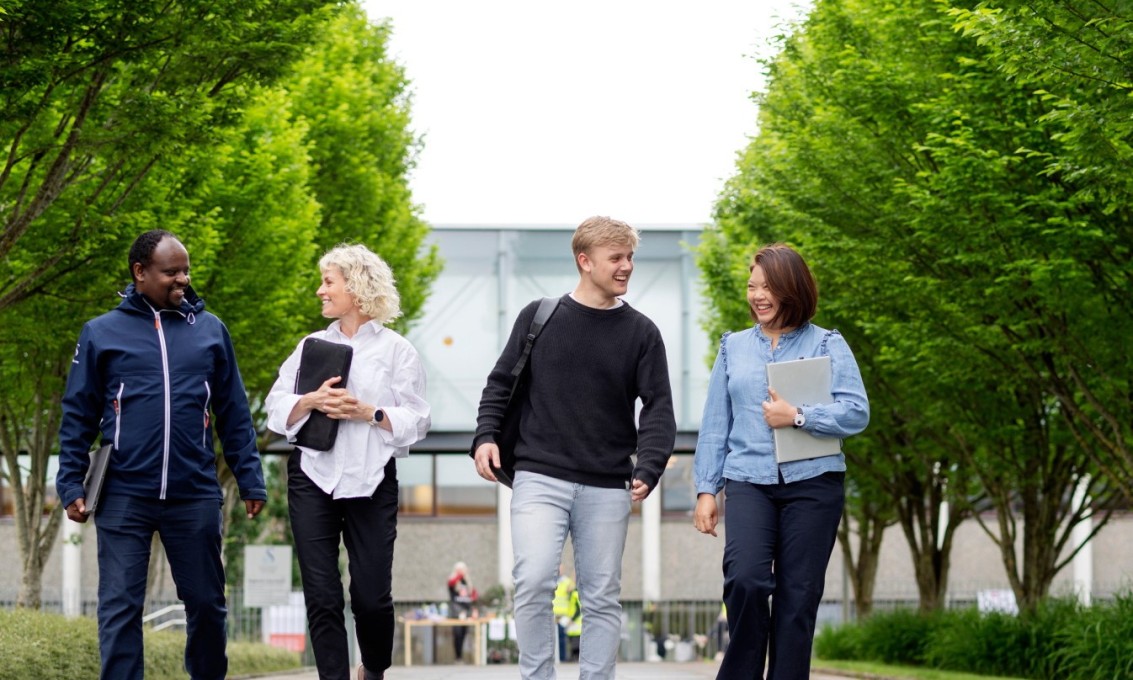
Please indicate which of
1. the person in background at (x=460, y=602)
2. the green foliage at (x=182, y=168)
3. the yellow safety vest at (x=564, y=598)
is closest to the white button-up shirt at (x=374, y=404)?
the green foliage at (x=182, y=168)

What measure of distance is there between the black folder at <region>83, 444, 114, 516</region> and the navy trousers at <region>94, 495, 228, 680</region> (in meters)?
0.07

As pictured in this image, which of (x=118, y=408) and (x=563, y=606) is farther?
(x=563, y=606)

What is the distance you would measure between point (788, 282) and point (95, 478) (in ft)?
9.47

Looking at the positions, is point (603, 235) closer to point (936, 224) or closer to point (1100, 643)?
point (936, 224)

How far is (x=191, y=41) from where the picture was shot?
40.9 feet

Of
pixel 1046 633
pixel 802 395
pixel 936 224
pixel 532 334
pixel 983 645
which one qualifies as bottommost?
pixel 983 645

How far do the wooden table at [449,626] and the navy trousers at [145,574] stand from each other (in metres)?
29.7

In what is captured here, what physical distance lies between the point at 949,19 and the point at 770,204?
621 cm

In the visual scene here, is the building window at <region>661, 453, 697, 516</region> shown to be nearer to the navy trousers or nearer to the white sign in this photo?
the white sign

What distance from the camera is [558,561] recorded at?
279 inches

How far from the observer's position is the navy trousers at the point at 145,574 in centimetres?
689

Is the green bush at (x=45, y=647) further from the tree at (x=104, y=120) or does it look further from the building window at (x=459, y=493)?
the building window at (x=459, y=493)

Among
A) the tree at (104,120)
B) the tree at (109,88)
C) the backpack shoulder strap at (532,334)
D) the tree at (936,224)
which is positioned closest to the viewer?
→ the backpack shoulder strap at (532,334)

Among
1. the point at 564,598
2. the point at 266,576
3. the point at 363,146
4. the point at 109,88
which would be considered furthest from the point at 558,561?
the point at 564,598
